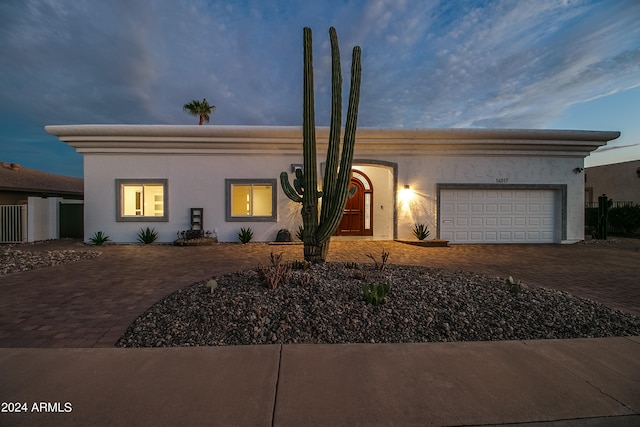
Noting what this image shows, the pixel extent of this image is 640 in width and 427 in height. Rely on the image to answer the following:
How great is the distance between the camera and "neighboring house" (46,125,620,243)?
38.5ft

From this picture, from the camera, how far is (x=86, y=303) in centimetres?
455

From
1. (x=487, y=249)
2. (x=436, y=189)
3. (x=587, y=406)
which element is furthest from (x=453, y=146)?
(x=587, y=406)

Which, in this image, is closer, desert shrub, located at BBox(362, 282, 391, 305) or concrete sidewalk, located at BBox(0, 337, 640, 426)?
concrete sidewalk, located at BBox(0, 337, 640, 426)

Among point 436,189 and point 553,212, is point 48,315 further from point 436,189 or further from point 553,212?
point 553,212

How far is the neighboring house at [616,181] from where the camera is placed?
1998cm

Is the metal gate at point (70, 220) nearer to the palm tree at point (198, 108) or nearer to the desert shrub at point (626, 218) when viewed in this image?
the palm tree at point (198, 108)

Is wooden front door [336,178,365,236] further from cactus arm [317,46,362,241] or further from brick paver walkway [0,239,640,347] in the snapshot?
cactus arm [317,46,362,241]

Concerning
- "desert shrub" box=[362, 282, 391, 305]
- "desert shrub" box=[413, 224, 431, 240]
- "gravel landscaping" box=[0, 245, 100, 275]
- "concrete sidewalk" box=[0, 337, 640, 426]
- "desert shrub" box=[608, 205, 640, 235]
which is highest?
"desert shrub" box=[608, 205, 640, 235]

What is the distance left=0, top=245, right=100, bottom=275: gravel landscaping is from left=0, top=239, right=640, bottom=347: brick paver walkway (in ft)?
1.54

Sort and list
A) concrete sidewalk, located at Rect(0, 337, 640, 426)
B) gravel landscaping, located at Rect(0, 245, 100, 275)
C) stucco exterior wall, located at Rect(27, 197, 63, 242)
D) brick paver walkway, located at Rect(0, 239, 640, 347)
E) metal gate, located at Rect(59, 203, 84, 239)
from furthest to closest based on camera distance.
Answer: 1. metal gate, located at Rect(59, 203, 84, 239)
2. stucco exterior wall, located at Rect(27, 197, 63, 242)
3. gravel landscaping, located at Rect(0, 245, 100, 275)
4. brick paver walkway, located at Rect(0, 239, 640, 347)
5. concrete sidewalk, located at Rect(0, 337, 640, 426)

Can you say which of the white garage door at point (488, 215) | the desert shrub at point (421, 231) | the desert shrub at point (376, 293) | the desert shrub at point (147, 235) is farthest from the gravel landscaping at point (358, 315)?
the desert shrub at point (147, 235)

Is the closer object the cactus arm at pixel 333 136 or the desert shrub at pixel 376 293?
the desert shrub at pixel 376 293

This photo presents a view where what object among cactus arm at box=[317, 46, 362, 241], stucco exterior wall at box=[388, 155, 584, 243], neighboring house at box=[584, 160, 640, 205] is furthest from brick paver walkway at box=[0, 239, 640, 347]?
neighboring house at box=[584, 160, 640, 205]

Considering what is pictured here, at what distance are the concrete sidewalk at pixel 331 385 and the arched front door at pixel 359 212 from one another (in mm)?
10322
